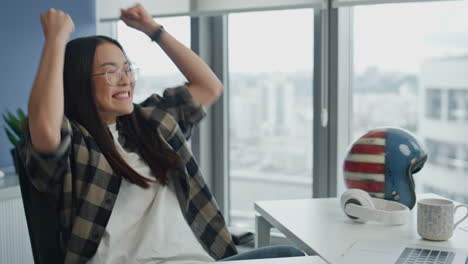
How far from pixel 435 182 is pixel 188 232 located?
7.14 ft

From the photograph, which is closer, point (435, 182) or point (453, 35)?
point (453, 35)

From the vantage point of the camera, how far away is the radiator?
2170 millimetres

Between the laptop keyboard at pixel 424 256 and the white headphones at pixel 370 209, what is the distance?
183 mm

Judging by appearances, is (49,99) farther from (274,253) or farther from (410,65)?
(410,65)

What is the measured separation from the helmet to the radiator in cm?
133

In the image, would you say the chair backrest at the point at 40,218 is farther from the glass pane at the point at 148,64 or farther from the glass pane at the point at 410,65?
the glass pane at the point at 148,64

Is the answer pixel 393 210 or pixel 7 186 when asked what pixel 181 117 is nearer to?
pixel 393 210

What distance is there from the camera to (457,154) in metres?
3.19

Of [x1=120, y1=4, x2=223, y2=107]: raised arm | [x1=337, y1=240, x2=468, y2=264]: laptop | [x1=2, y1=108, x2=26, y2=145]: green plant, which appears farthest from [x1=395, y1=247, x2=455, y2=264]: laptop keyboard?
[x1=2, y1=108, x2=26, y2=145]: green plant

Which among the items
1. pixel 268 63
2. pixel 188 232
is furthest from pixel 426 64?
pixel 188 232

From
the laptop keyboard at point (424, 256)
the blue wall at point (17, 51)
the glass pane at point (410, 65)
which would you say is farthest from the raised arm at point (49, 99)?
the glass pane at point (410, 65)

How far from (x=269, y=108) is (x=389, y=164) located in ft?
5.84

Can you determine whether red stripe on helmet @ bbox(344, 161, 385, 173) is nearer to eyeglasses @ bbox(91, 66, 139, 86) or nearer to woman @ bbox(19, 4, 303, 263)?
woman @ bbox(19, 4, 303, 263)

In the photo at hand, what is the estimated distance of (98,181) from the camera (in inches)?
55.8
